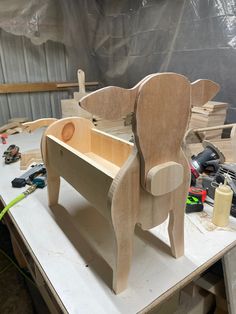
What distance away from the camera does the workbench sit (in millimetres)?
461

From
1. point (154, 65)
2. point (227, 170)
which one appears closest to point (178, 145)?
point (227, 170)

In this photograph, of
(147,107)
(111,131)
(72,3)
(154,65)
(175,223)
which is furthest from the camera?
(72,3)

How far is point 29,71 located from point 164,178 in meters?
2.14

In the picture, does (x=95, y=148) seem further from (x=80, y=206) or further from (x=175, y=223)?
(x=175, y=223)

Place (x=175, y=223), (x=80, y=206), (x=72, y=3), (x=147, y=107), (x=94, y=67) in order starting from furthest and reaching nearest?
(x=94, y=67) → (x=72, y=3) → (x=80, y=206) → (x=175, y=223) → (x=147, y=107)

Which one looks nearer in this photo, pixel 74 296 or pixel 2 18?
pixel 74 296

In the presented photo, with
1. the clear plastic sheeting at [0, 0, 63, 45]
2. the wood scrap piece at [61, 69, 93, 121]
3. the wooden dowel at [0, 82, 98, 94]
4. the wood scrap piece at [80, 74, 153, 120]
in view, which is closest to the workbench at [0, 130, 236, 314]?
the wood scrap piece at [80, 74, 153, 120]

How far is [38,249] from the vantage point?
58cm

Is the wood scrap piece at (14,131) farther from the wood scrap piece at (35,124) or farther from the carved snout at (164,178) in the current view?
the carved snout at (164,178)

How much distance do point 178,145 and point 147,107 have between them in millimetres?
121

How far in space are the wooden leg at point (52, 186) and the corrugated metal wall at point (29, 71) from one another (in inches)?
66.3

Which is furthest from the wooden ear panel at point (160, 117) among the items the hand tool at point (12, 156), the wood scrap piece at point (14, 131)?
the wood scrap piece at point (14, 131)

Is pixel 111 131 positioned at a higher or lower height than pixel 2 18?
lower

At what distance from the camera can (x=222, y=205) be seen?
66cm
